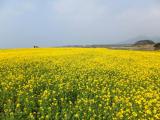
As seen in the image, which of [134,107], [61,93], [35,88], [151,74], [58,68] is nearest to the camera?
[134,107]

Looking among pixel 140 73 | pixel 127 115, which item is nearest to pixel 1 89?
pixel 127 115

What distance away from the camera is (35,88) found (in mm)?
15914

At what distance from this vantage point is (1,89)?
1545 cm

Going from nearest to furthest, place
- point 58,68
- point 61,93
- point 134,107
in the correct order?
point 134,107 → point 61,93 → point 58,68

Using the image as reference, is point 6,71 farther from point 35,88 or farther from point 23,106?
point 23,106

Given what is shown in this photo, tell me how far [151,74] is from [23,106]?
8.87 meters

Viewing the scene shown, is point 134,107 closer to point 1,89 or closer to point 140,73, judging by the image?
point 1,89

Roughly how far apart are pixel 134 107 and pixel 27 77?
7.30 m

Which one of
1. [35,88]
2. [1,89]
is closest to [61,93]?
[35,88]

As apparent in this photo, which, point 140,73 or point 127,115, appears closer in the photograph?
point 127,115

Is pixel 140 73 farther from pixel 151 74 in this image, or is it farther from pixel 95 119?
pixel 95 119

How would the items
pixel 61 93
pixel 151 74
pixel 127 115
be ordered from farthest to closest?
pixel 151 74 → pixel 61 93 → pixel 127 115

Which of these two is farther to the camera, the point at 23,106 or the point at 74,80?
the point at 74,80

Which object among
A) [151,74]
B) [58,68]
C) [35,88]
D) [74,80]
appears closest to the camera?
[35,88]
